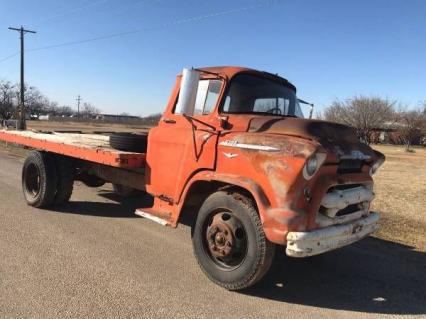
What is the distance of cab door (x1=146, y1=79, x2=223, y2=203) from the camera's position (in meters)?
4.90

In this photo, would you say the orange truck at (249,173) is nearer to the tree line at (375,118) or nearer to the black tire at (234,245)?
the black tire at (234,245)

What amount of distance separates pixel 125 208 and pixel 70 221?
1.31m

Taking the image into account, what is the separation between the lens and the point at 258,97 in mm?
5371

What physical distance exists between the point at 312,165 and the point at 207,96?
1.74 metres

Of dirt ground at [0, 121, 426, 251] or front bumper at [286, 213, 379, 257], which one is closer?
front bumper at [286, 213, 379, 257]

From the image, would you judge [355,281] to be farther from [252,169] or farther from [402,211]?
[402,211]

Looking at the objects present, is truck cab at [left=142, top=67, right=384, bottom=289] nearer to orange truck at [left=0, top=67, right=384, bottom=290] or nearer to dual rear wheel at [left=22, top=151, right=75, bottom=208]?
orange truck at [left=0, top=67, right=384, bottom=290]

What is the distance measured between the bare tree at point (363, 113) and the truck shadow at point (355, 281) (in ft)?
167

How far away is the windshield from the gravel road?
182 centimetres

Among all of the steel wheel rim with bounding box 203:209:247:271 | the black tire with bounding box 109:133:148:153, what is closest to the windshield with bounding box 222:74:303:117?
the steel wheel rim with bounding box 203:209:247:271

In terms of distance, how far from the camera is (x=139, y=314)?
3.78 metres

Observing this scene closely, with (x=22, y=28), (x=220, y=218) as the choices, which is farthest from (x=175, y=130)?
(x=22, y=28)

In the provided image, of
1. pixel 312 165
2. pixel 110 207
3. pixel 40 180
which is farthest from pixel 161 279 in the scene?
pixel 40 180

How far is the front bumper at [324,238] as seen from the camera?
390cm
